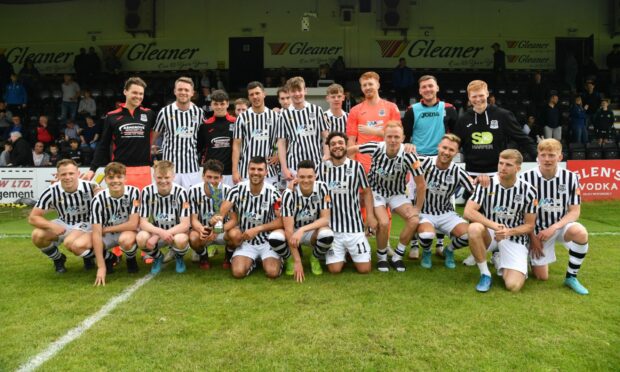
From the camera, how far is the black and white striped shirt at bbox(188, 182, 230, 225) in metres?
4.91

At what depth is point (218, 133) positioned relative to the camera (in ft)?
18.2

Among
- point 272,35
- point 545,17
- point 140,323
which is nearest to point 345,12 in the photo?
point 272,35

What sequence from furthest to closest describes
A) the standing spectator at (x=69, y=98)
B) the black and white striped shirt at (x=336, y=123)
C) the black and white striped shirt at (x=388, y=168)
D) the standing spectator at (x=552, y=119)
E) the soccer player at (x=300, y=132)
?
the standing spectator at (x=69, y=98)
the standing spectator at (x=552, y=119)
the black and white striped shirt at (x=336, y=123)
the soccer player at (x=300, y=132)
the black and white striped shirt at (x=388, y=168)

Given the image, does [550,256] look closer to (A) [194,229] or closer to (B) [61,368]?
(A) [194,229]

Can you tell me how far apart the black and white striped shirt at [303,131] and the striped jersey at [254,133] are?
0.14 meters

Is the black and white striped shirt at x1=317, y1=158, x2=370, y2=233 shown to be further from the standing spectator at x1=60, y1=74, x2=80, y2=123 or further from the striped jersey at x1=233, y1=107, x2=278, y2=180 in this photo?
the standing spectator at x1=60, y1=74, x2=80, y2=123

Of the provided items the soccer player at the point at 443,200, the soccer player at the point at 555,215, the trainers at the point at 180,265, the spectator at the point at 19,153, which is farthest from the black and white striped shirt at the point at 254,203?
the spectator at the point at 19,153

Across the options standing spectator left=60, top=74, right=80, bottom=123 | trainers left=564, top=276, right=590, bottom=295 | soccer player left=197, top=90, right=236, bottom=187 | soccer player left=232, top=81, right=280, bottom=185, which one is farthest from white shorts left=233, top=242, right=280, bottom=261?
standing spectator left=60, top=74, right=80, bottom=123

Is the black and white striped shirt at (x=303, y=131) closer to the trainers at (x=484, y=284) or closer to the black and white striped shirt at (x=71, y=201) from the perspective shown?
the black and white striped shirt at (x=71, y=201)

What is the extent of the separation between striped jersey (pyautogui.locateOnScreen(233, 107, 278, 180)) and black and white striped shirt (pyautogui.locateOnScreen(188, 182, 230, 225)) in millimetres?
611

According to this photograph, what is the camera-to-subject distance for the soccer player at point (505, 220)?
416 cm

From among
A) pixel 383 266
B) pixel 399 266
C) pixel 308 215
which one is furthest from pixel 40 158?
pixel 399 266

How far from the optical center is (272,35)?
17.5 meters

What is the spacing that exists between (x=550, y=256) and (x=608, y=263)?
1.11 m
